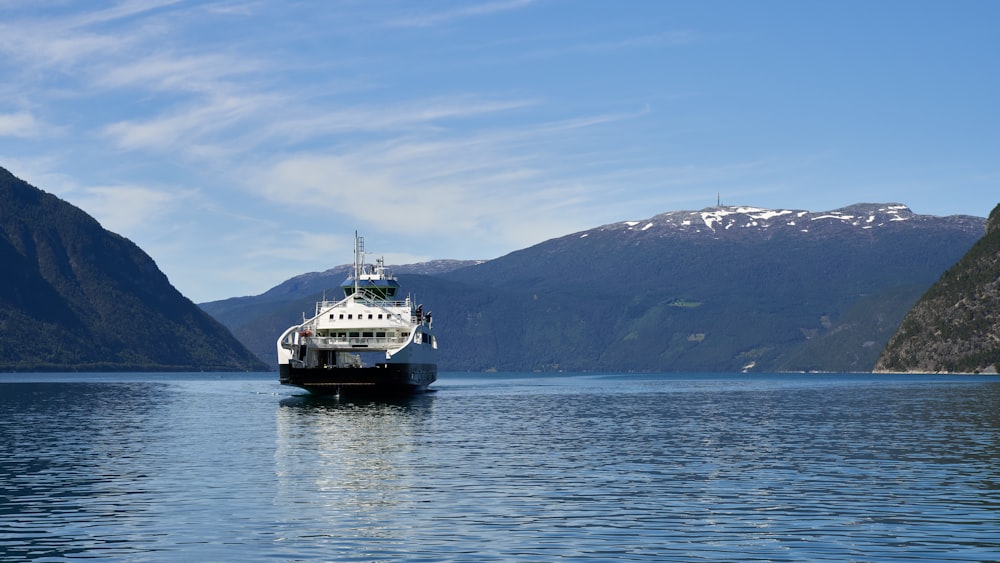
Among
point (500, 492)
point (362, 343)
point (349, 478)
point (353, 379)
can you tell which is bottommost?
point (500, 492)

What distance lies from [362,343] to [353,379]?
11.5m

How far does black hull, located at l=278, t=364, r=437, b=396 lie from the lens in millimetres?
111250

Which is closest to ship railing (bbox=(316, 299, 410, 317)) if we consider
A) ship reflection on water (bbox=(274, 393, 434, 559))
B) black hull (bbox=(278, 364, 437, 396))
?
black hull (bbox=(278, 364, 437, 396))

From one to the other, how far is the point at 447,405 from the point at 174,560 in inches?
3248

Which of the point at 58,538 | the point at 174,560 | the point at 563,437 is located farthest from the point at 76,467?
the point at 563,437

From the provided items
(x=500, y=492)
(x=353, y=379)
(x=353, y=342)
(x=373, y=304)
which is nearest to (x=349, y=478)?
(x=500, y=492)

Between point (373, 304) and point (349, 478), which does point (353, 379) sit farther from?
point (349, 478)

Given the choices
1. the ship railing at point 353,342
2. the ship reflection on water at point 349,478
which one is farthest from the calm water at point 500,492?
the ship railing at point 353,342

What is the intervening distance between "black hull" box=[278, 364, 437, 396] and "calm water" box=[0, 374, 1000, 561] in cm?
3443

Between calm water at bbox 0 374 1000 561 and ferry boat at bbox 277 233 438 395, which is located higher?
ferry boat at bbox 277 233 438 395

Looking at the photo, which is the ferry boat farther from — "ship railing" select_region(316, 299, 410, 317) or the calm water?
the calm water

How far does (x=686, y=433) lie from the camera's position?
6981 centimetres

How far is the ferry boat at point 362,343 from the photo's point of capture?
369 ft

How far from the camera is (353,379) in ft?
364
